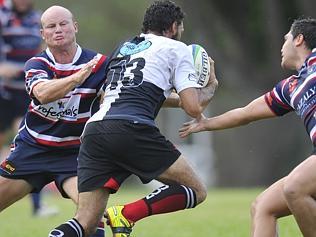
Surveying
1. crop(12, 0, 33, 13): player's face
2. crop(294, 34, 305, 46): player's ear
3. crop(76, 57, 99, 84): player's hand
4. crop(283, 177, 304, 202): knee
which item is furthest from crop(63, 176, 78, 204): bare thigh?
crop(12, 0, 33, 13): player's face

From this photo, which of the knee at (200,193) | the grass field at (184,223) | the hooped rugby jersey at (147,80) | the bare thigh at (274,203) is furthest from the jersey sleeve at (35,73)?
the grass field at (184,223)

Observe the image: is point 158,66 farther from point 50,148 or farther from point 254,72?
point 254,72

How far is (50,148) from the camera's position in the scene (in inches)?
316

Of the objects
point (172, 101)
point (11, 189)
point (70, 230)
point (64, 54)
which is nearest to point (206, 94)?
point (172, 101)

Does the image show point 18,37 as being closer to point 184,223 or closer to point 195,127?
point 184,223

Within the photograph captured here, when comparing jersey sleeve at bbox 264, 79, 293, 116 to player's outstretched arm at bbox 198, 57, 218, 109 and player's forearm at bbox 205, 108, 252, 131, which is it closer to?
player's forearm at bbox 205, 108, 252, 131

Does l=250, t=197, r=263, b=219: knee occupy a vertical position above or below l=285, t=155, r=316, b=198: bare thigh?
below

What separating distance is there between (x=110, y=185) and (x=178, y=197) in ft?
1.70

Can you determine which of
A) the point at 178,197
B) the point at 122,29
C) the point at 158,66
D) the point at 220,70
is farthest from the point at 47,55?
the point at 122,29

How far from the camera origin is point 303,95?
704 cm

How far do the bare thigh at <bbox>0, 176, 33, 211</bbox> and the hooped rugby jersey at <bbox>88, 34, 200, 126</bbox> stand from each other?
96 cm

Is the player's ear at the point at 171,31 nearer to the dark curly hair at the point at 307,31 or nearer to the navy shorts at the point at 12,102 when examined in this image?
the dark curly hair at the point at 307,31

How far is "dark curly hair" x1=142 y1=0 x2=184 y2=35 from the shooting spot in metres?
7.54

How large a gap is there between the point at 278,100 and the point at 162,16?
3.37 ft
